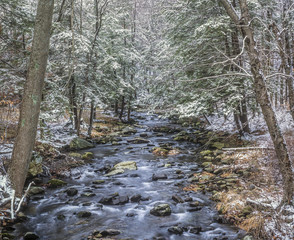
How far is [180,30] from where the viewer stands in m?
12.1

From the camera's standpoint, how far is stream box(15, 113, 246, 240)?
5.59 metres

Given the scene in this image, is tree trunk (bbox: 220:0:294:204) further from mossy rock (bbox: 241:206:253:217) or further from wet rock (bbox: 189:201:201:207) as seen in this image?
wet rock (bbox: 189:201:201:207)

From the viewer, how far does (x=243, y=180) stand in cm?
766

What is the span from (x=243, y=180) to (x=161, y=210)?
3.00 m

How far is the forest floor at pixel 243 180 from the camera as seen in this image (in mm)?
4828

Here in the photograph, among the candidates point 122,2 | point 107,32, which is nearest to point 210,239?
point 107,32

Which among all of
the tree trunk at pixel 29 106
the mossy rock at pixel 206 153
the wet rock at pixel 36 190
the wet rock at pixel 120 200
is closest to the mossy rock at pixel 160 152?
the mossy rock at pixel 206 153

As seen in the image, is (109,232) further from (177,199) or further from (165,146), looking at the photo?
(165,146)

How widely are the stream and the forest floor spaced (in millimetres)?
397

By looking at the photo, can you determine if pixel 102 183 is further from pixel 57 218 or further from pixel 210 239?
pixel 210 239

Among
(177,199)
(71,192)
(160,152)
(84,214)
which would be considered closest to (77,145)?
(160,152)

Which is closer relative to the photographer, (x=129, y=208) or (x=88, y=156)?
(x=129, y=208)

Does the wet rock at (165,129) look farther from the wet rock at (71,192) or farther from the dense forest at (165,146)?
the wet rock at (71,192)

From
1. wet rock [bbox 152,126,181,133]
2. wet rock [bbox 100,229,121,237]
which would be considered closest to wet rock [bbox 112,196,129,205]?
wet rock [bbox 100,229,121,237]
